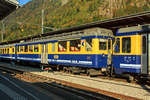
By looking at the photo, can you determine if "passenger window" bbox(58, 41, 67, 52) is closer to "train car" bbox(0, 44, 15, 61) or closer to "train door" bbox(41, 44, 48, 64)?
"train door" bbox(41, 44, 48, 64)

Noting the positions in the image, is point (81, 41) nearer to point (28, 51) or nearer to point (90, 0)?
point (28, 51)

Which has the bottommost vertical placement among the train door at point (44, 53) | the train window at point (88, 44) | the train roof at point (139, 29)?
the train door at point (44, 53)

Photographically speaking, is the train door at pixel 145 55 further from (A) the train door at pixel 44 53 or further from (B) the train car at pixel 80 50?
(A) the train door at pixel 44 53

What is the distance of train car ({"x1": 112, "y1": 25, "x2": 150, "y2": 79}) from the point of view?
9773 millimetres

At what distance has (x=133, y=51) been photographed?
10.2 meters

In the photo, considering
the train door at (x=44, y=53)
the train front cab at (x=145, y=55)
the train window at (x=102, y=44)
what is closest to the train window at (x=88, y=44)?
the train window at (x=102, y=44)

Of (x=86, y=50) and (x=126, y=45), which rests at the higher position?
(x=126, y=45)

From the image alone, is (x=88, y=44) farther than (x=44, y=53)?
No

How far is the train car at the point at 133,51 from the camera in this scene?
9773 mm

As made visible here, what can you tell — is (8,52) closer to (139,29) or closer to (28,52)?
(28,52)

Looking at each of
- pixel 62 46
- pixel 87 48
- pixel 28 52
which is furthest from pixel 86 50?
pixel 28 52

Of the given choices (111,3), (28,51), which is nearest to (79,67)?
(28,51)

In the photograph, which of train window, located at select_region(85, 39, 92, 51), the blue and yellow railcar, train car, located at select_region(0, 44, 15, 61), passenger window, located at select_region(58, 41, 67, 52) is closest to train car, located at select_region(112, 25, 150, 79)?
the blue and yellow railcar

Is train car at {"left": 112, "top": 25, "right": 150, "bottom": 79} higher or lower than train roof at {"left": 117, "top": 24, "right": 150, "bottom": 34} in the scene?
lower
